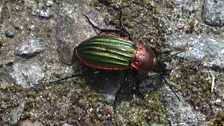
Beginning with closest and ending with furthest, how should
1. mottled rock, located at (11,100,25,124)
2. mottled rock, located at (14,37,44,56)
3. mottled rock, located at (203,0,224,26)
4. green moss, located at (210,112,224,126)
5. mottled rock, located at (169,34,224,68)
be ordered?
mottled rock, located at (11,100,25,124)
green moss, located at (210,112,224,126)
mottled rock, located at (14,37,44,56)
mottled rock, located at (169,34,224,68)
mottled rock, located at (203,0,224,26)

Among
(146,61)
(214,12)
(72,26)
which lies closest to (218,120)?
(146,61)

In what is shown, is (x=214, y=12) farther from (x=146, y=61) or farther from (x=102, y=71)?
(x=102, y=71)

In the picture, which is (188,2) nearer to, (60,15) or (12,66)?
(60,15)

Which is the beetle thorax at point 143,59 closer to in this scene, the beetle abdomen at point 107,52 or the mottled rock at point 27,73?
the beetle abdomen at point 107,52

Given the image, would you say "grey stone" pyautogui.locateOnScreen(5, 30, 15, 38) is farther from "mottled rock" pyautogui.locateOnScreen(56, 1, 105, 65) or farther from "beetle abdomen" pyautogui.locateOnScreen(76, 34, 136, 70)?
"beetle abdomen" pyautogui.locateOnScreen(76, 34, 136, 70)

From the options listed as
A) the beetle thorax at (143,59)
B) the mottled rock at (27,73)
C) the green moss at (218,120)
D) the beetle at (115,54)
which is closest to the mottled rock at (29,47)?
the mottled rock at (27,73)

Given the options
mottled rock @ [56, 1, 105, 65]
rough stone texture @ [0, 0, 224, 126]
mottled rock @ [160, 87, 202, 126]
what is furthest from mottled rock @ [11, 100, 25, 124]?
mottled rock @ [160, 87, 202, 126]

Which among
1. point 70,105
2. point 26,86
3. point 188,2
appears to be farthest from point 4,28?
point 188,2
